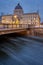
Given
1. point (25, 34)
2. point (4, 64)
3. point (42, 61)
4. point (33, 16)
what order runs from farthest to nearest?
point (33, 16) < point (25, 34) < point (42, 61) < point (4, 64)

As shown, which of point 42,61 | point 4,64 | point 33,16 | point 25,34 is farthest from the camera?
point 33,16

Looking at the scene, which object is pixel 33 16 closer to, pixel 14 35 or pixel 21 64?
pixel 14 35

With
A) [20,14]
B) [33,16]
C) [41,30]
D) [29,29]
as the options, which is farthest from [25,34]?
[20,14]

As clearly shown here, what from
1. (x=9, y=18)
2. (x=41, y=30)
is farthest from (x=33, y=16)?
(x=41, y=30)

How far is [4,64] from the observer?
8.99 metres

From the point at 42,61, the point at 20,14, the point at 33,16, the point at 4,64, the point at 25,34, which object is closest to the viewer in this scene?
the point at 4,64

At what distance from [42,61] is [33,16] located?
6736cm

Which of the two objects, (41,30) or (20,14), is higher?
(20,14)

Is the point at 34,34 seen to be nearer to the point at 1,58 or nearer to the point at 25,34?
the point at 25,34

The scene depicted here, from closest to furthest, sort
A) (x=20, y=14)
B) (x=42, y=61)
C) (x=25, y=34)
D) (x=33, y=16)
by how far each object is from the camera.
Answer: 1. (x=42, y=61)
2. (x=25, y=34)
3. (x=33, y=16)
4. (x=20, y=14)

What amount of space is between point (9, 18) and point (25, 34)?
185ft

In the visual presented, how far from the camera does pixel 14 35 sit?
25109mm

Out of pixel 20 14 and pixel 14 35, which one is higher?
pixel 20 14

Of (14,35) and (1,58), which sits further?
(14,35)
